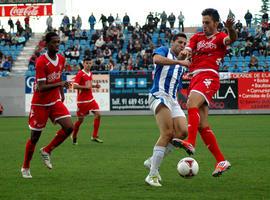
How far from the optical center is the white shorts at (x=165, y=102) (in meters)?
10.4

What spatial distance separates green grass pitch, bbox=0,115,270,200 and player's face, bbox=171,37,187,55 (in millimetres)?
1905

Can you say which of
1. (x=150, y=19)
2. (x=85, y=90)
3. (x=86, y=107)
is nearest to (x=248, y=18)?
(x=150, y=19)

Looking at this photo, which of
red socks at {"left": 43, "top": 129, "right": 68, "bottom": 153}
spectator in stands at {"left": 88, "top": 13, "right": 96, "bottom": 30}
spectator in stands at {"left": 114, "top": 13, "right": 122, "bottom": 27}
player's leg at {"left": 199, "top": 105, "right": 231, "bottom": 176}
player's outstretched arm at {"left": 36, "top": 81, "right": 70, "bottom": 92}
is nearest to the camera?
player's leg at {"left": 199, "top": 105, "right": 231, "bottom": 176}

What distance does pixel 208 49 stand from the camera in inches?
425

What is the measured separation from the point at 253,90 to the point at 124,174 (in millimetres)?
25386

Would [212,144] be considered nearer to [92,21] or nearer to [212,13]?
[212,13]

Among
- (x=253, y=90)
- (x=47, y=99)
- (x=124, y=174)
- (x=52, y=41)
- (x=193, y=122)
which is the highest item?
(x=52, y=41)

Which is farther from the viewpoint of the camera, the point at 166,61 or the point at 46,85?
the point at 46,85

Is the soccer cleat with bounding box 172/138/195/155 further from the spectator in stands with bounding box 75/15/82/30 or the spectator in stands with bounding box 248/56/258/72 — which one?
the spectator in stands with bounding box 75/15/82/30

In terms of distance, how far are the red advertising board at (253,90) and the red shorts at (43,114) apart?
2522 centimetres

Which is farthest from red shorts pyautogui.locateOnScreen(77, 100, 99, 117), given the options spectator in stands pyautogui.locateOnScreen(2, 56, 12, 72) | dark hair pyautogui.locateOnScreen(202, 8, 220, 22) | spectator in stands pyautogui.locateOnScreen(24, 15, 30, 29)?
spectator in stands pyautogui.locateOnScreen(24, 15, 30, 29)

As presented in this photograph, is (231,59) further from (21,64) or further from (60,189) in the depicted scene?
(60,189)

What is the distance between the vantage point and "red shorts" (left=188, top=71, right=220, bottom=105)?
10766mm

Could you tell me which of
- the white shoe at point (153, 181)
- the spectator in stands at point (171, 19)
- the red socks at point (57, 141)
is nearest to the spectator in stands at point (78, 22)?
the spectator in stands at point (171, 19)
